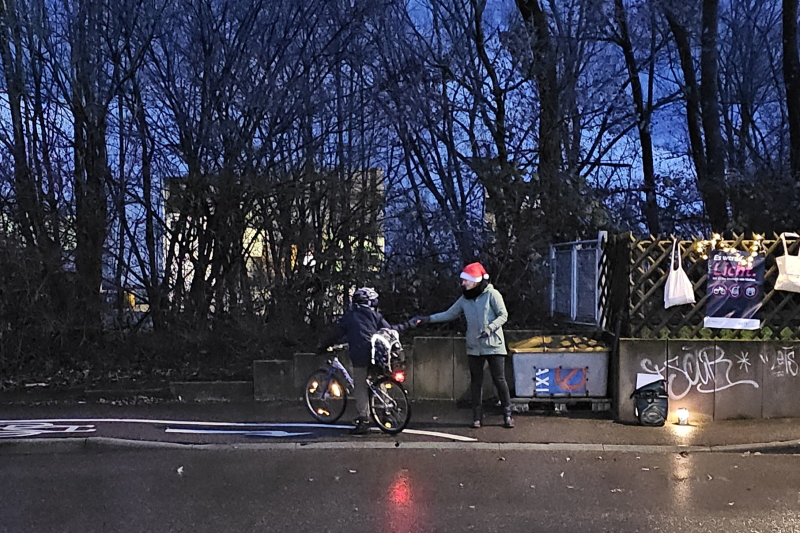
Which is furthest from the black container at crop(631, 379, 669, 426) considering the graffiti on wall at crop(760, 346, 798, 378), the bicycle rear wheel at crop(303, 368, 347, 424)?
the bicycle rear wheel at crop(303, 368, 347, 424)

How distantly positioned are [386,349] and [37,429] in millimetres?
4074

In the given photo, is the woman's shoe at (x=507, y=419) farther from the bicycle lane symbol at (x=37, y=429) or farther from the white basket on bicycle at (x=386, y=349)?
the bicycle lane symbol at (x=37, y=429)

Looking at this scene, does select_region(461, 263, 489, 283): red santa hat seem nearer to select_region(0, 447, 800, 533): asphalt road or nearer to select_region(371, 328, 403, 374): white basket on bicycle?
select_region(371, 328, 403, 374): white basket on bicycle

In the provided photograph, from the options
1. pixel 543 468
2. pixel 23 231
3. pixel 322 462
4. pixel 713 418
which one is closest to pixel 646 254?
pixel 713 418

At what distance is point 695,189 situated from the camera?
12977 mm

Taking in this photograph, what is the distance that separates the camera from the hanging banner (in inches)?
328

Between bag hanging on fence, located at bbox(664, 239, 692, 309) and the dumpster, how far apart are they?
966 millimetres

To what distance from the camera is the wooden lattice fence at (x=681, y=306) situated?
8.33 metres

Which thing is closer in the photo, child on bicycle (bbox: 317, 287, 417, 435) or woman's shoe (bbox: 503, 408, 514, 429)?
child on bicycle (bbox: 317, 287, 417, 435)

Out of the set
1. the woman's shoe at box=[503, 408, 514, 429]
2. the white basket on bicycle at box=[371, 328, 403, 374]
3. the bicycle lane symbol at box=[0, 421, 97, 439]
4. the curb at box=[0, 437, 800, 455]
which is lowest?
the curb at box=[0, 437, 800, 455]

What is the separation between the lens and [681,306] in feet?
27.7

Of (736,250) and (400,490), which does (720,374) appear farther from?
(400,490)

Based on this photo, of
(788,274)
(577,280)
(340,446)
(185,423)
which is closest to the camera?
(340,446)

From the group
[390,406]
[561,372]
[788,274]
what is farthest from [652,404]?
[390,406]
